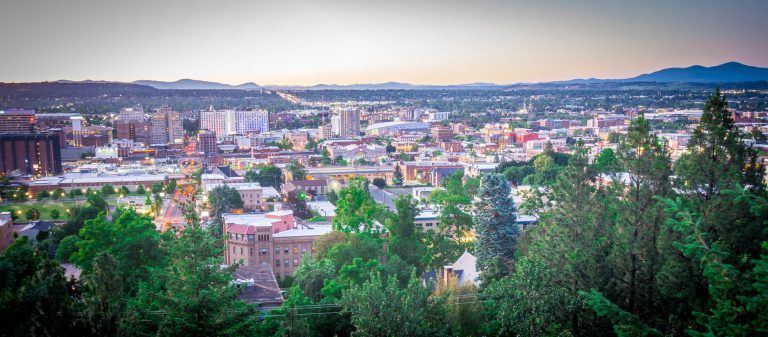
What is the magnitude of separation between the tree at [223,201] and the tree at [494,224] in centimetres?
1618

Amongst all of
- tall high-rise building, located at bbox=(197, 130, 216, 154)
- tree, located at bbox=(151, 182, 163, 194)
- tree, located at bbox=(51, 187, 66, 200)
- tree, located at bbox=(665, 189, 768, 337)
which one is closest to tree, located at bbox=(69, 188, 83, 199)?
tree, located at bbox=(51, 187, 66, 200)

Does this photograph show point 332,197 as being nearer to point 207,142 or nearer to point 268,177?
point 268,177

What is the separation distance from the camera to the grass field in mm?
36812

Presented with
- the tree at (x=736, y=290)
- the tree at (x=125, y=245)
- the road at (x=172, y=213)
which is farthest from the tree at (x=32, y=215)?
the tree at (x=736, y=290)

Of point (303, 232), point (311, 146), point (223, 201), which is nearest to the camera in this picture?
point (303, 232)

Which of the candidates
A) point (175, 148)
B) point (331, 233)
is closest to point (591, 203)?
point (331, 233)

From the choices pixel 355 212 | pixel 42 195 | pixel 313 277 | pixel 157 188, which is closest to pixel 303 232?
pixel 355 212

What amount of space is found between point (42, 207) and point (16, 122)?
46013 mm

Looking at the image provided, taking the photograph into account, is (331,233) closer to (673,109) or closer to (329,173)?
(329,173)

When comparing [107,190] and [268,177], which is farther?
[268,177]

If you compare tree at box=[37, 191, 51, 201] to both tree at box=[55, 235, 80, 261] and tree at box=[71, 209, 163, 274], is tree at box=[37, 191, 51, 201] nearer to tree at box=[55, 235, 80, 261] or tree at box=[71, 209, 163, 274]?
tree at box=[55, 235, 80, 261]

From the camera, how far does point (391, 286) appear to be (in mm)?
10086

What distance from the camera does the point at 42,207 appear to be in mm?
39812

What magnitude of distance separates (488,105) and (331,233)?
451ft
